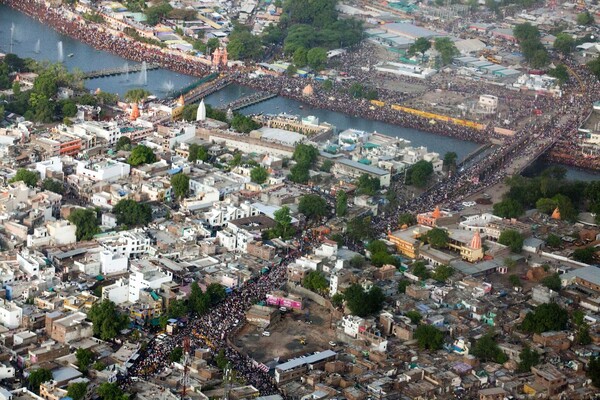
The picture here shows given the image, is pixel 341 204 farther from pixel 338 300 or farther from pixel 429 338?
pixel 429 338

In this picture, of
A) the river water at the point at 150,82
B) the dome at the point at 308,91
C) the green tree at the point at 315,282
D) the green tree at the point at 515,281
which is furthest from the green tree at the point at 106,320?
the dome at the point at 308,91

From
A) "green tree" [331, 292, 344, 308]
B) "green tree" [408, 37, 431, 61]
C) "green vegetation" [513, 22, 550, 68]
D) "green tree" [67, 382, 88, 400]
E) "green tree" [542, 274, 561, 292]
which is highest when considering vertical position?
"green vegetation" [513, 22, 550, 68]

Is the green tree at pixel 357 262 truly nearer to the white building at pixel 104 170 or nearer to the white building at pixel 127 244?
the white building at pixel 127 244

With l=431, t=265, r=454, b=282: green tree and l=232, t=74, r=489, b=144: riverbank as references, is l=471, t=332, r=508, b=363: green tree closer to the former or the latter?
l=431, t=265, r=454, b=282: green tree

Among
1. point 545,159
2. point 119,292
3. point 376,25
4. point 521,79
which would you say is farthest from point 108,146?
point 376,25

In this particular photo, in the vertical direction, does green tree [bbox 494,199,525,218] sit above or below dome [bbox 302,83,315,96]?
above

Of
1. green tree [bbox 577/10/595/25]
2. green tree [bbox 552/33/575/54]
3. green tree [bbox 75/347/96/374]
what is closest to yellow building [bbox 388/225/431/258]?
green tree [bbox 75/347/96/374]

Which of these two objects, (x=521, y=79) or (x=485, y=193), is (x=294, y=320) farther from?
(x=521, y=79)
